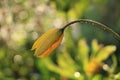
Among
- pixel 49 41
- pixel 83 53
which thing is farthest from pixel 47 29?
pixel 49 41

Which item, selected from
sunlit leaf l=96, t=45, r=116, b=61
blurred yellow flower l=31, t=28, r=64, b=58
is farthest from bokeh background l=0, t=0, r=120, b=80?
blurred yellow flower l=31, t=28, r=64, b=58

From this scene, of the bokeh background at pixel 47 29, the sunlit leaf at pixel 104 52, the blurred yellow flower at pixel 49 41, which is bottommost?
the blurred yellow flower at pixel 49 41

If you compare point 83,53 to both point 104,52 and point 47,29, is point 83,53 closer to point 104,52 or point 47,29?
point 104,52

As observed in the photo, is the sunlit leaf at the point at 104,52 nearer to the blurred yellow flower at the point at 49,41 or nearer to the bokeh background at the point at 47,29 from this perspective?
the bokeh background at the point at 47,29

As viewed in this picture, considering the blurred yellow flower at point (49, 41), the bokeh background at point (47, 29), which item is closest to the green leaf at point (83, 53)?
the bokeh background at point (47, 29)

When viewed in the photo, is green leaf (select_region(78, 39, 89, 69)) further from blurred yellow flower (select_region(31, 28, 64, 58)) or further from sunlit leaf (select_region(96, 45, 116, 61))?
blurred yellow flower (select_region(31, 28, 64, 58))

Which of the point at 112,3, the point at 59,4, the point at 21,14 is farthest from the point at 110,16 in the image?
the point at 21,14

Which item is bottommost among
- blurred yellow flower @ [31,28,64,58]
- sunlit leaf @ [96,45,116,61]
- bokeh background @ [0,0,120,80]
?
blurred yellow flower @ [31,28,64,58]

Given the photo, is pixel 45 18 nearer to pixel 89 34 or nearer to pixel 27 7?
pixel 27 7
